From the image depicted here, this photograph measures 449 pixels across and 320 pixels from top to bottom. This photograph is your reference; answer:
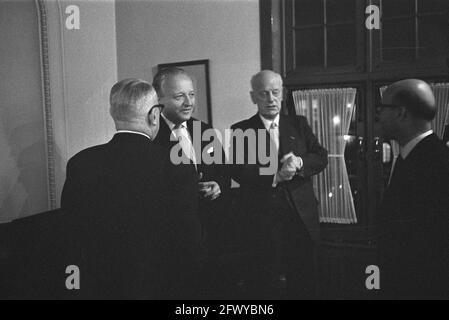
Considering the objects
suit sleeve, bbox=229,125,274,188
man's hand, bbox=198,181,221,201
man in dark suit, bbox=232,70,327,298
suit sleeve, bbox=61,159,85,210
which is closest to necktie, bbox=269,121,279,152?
man in dark suit, bbox=232,70,327,298

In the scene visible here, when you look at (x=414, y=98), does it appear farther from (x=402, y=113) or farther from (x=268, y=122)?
(x=268, y=122)

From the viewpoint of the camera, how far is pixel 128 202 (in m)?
1.40

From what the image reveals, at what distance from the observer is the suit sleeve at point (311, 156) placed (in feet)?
7.29

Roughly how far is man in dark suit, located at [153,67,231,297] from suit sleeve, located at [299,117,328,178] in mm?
→ 382

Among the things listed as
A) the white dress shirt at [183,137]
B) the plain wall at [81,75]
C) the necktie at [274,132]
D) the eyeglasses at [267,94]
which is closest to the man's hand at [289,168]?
the necktie at [274,132]

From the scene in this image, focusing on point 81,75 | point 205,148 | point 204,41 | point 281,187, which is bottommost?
point 281,187

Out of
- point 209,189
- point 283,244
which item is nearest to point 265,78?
point 209,189

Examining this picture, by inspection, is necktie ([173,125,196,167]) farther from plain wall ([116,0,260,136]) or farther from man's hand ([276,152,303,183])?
plain wall ([116,0,260,136])

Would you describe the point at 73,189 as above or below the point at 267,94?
below

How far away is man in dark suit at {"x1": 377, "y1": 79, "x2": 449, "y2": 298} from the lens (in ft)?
4.59

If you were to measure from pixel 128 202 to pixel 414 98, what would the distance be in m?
0.98

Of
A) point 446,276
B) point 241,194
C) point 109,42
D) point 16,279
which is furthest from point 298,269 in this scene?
point 109,42

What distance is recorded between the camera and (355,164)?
2.99 m

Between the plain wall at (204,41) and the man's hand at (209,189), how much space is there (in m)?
1.16
